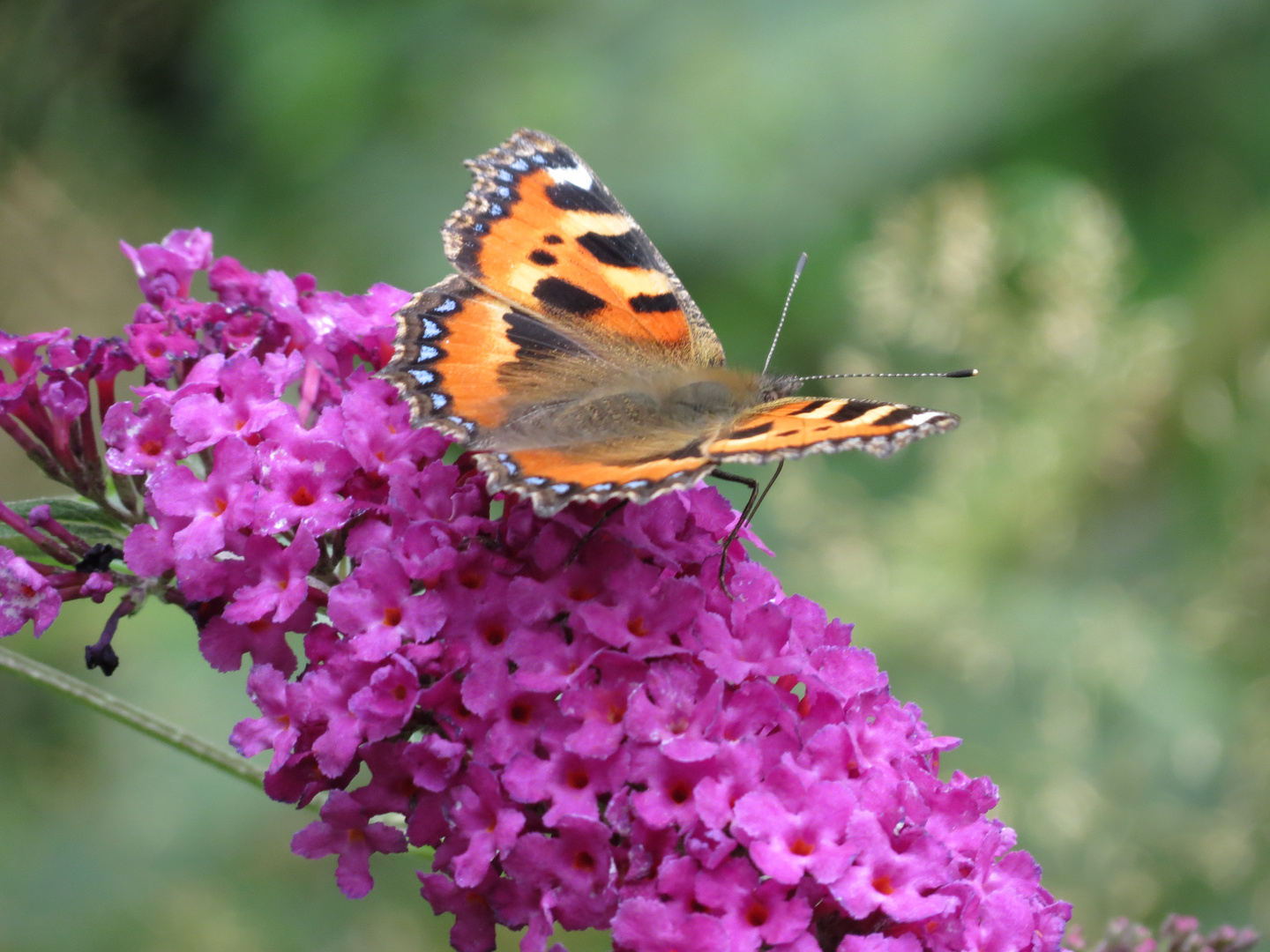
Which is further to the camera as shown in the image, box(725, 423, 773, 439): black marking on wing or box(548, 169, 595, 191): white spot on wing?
box(548, 169, 595, 191): white spot on wing

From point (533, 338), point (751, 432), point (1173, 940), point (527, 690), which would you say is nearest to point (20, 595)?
point (527, 690)

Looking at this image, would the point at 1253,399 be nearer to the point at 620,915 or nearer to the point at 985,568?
the point at 985,568

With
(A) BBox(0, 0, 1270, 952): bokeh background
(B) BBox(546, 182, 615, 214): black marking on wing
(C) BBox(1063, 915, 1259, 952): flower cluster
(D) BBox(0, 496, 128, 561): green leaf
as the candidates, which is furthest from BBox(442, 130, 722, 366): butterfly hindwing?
(A) BBox(0, 0, 1270, 952): bokeh background

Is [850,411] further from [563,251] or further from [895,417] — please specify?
[563,251]

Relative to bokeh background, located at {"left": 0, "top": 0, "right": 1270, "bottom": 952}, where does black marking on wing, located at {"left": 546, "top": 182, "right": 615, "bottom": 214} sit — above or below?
below

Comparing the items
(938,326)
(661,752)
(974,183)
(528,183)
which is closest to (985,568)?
(938,326)

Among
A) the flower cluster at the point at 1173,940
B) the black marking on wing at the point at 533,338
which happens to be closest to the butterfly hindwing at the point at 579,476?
the black marking on wing at the point at 533,338

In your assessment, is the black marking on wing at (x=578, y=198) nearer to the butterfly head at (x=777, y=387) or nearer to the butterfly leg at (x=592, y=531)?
the butterfly head at (x=777, y=387)

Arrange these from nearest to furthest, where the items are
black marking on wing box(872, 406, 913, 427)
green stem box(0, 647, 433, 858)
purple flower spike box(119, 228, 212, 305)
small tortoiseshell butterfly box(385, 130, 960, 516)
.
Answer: black marking on wing box(872, 406, 913, 427) → small tortoiseshell butterfly box(385, 130, 960, 516) → green stem box(0, 647, 433, 858) → purple flower spike box(119, 228, 212, 305)

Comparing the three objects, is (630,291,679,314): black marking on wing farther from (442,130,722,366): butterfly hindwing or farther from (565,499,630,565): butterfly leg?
(565,499,630,565): butterfly leg
